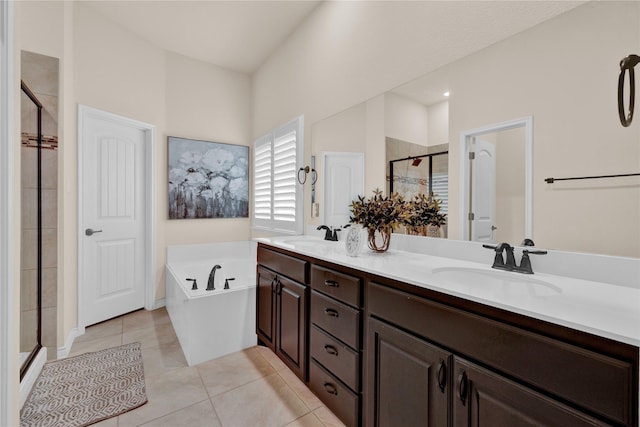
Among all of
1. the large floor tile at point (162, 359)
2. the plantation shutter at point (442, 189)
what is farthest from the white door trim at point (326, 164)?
the large floor tile at point (162, 359)

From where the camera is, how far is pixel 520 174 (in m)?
1.29

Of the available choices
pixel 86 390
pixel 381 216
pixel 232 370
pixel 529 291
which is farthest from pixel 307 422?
pixel 86 390

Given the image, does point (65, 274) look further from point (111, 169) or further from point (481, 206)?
point (481, 206)

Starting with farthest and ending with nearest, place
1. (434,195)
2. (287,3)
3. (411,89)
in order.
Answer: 1. (287,3)
2. (411,89)
3. (434,195)

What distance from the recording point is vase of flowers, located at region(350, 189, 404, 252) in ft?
5.61

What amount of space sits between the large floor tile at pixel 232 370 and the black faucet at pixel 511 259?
168 centimetres

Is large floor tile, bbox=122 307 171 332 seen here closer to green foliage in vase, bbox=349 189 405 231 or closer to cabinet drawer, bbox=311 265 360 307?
cabinet drawer, bbox=311 265 360 307

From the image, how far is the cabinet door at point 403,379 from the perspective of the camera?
3.30 feet

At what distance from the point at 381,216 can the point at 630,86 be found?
1.11 metres

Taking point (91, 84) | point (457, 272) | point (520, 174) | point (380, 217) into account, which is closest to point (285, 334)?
point (380, 217)

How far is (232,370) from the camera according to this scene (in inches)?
83.5

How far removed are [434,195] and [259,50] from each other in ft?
9.24

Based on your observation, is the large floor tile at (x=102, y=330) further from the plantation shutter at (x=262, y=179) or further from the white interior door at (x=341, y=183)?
the white interior door at (x=341, y=183)

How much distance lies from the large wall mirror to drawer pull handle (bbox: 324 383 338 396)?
3.36 feet
